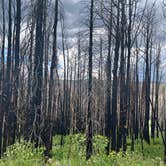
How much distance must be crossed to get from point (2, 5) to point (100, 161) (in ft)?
63.5

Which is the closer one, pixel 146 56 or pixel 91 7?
pixel 91 7

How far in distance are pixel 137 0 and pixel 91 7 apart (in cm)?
481

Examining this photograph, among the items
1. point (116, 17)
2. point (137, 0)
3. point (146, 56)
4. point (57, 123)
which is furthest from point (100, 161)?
point (57, 123)

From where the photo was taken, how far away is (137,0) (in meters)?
20.7

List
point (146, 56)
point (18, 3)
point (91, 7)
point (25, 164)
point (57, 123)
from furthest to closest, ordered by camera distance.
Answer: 1. point (57, 123)
2. point (146, 56)
3. point (91, 7)
4. point (18, 3)
5. point (25, 164)

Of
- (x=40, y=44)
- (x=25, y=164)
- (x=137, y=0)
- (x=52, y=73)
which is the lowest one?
(x=25, y=164)

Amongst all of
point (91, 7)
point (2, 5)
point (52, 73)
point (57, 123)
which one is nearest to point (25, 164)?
point (52, 73)

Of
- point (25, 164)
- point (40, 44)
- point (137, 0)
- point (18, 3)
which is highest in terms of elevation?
point (137, 0)

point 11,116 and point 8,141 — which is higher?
point 11,116

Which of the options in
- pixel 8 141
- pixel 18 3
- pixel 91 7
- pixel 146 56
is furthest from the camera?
pixel 146 56

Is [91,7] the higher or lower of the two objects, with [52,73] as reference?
higher

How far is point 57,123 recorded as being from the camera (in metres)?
40.8

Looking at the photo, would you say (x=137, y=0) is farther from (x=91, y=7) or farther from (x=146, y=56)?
(x=146, y=56)

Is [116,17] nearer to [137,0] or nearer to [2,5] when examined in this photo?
[137,0]
